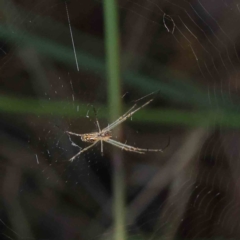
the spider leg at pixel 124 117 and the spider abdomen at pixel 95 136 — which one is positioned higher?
the spider leg at pixel 124 117

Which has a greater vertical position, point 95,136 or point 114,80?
point 114,80

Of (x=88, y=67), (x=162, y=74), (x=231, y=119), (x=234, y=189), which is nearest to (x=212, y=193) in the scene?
(x=234, y=189)

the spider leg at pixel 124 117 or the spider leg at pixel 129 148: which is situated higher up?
the spider leg at pixel 124 117

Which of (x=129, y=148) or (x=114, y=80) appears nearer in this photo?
(x=114, y=80)

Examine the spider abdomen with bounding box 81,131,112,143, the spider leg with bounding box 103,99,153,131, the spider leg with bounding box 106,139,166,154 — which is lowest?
the spider leg with bounding box 106,139,166,154

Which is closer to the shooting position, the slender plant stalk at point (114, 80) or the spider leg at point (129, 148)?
the slender plant stalk at point (114, 80)

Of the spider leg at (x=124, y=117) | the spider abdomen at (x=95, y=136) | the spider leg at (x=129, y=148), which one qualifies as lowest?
the spider leg at (x=129, y=148)

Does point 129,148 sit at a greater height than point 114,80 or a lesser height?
lesser

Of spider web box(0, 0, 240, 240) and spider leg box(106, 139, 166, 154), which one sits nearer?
spider web box(0, 0, 240, 240)

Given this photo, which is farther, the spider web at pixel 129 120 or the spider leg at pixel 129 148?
the spider leg at pixel 129 148
